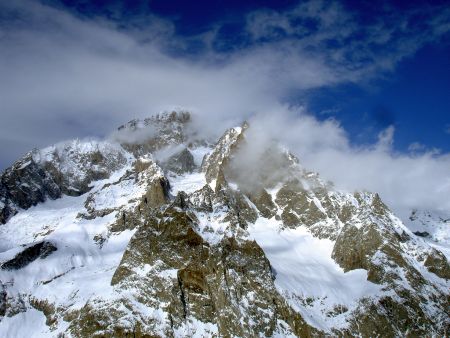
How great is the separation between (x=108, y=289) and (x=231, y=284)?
40.3m

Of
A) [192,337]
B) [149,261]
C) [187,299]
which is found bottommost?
[192,337]

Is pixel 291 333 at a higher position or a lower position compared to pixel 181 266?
lower

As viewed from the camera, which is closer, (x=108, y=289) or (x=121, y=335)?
(x=121, y=335)

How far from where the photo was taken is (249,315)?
194250 mm

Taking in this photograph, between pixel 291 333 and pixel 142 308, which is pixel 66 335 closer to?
pixel 142 308

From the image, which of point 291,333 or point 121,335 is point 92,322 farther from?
point 291,333

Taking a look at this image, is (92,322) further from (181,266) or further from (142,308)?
(181,266)

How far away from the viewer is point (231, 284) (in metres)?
199

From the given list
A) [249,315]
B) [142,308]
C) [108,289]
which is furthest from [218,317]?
[108,289]

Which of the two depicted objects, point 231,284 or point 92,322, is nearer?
point 92,322

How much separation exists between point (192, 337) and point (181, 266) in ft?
80.0

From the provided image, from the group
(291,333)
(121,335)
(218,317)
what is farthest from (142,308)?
(291,333)

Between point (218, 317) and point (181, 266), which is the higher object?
point (181, 266)

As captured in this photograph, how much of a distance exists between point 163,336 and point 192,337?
9230 millimetres
